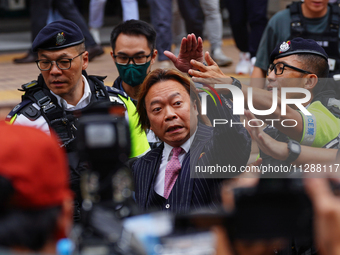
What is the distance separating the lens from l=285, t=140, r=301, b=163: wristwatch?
2.38 meters

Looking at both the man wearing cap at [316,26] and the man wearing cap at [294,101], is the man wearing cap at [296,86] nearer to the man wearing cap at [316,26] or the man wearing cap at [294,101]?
the man wearing cap at [294,101]

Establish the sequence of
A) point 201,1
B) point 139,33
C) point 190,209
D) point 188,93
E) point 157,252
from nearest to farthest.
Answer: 1. point 157,252
2. point 190,209
3. point 188,93
4. point 139,33
5. point 201,1

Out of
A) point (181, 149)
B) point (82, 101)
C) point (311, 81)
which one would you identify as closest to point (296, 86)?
point (311, 81)

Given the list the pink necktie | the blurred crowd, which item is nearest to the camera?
the blurred crowd

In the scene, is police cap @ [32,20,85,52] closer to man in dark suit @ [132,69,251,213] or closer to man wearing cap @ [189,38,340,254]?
man in dark suit @ [132,69,251,213]

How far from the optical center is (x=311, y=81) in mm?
2816

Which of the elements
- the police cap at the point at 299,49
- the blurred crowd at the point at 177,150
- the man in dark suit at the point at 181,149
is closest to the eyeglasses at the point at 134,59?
the blurred crowd at the point at 177,150

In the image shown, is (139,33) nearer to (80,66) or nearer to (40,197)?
(80,66)

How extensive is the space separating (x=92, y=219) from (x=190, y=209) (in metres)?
1.16

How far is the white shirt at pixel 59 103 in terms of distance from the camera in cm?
289

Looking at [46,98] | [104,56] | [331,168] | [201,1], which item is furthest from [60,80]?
[104,56]

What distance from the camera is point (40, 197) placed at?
118 cm

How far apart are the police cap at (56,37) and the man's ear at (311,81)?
1.45 metres

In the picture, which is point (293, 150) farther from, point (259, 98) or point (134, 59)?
point (134, 59)
